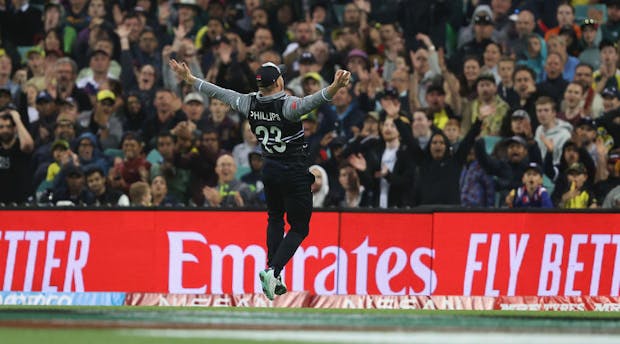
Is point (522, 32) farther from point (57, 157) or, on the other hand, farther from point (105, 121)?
point (57, 157)

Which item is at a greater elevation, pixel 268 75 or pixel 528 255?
pixel 268 75

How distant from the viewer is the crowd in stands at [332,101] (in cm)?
1872

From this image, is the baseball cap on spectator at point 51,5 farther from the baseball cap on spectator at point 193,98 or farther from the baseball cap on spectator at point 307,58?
the baseball cap on spectator at point 307,58

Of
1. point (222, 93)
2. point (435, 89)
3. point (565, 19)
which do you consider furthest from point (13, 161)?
point (565, 19)

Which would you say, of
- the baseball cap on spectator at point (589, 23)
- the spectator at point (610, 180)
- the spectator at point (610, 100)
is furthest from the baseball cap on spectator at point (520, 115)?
the baseball cap on spectator at point (589, 23)

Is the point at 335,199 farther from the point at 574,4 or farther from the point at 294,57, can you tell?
the point at 574,4

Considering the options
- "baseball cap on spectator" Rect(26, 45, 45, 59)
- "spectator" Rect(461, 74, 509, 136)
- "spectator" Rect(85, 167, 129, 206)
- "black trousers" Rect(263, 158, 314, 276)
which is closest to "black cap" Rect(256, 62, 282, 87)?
"black trousers" Rect(263, 158, 314, 276)

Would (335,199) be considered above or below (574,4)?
below

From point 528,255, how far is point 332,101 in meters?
5.13

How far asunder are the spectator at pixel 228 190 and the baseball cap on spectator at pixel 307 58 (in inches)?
112

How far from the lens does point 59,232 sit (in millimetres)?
17406

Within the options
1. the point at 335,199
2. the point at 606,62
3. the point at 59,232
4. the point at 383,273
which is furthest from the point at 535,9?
the point at 59,232

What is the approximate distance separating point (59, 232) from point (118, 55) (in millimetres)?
6313

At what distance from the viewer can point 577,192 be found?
708 inches
